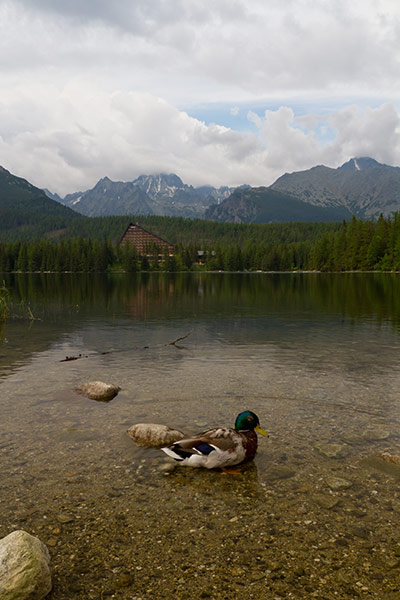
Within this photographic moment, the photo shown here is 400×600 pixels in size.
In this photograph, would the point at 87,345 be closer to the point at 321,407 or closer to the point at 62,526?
the point at 321,407

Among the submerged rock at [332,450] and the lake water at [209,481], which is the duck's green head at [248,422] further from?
the submerged rock at [332,450]

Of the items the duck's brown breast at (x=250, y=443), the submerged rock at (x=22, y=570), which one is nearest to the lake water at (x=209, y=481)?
the duck's brown breast at (x=250, y=443)

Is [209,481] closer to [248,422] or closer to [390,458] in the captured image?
[248,422]

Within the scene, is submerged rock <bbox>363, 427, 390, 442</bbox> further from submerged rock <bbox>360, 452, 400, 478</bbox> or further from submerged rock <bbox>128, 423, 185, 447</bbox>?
submerged rock <bbox>128, 423, 185, 447</bbox>

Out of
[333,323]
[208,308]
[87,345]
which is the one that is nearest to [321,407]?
[87,345]

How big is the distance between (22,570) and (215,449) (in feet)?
17.2

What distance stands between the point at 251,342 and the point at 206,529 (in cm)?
2116

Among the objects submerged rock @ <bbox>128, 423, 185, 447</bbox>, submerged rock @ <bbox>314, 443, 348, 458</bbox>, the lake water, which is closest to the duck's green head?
the lake water

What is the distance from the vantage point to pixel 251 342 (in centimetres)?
2892

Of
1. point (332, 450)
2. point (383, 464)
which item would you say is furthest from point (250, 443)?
point (383, 464)

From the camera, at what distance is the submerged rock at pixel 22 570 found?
19.8 ft

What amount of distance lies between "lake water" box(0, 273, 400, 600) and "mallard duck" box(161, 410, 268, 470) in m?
0.39

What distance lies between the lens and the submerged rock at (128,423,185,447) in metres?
12.1

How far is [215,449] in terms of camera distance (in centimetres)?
1036
